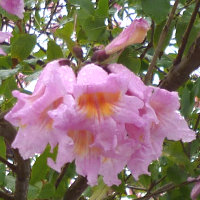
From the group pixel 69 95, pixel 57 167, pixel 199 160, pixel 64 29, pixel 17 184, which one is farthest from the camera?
pixel 199 160

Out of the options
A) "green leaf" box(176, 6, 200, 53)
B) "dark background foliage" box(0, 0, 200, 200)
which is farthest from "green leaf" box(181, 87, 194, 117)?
"green leaf" box(176, 6, 200, 53)

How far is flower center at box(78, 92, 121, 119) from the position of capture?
627 millimetres

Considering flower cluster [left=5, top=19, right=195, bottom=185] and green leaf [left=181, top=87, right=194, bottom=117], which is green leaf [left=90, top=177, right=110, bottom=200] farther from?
flower cluster [left=5, top=19, right=195, bottom=185]

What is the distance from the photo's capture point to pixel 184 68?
974 millimetres

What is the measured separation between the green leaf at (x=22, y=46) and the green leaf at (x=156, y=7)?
30 cm

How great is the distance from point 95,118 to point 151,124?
0.11 m

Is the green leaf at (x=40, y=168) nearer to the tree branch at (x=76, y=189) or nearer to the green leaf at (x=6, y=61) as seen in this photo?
the tree branch at (x=76, y=189)

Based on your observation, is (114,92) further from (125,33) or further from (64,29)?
(64,29)

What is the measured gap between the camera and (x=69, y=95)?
60 centimetres

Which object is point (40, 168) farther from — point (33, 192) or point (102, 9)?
point (102, 9)

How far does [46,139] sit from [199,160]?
716 mm

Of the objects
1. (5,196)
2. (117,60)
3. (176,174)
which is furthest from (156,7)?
(5,196)

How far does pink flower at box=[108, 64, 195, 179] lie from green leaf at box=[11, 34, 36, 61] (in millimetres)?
382

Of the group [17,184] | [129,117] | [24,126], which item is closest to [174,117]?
[129,117]
